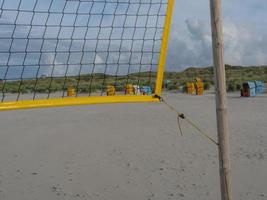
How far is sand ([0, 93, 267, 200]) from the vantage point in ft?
17.6

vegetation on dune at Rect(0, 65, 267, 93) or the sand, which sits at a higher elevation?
vegetation on dune at Rect(0, 65, 267, 93)

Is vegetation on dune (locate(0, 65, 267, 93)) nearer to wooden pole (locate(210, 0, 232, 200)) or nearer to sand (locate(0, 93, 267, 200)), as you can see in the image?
sand (locate(0, 93, 267, 200))

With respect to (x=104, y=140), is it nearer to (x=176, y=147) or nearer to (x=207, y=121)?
(x=176, y=147)

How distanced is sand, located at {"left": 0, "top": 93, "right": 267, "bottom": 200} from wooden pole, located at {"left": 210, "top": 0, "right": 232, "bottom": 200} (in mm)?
→ 1530

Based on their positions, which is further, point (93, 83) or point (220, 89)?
point (93, 83)

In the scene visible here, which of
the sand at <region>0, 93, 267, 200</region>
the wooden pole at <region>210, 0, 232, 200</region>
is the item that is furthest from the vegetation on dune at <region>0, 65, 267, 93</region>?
the wooden pole at <region>210, 0, 232, 200</region>

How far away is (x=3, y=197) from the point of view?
213 inches

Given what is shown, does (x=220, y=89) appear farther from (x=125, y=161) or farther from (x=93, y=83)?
(x=93, y=83)

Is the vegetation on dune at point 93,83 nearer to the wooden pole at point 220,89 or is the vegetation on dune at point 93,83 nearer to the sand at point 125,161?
the sand at point 125,161

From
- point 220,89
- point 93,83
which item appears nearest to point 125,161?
point 220,89

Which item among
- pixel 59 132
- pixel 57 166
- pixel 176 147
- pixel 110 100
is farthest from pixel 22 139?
pixel 110 100

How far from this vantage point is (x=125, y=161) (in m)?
6.53

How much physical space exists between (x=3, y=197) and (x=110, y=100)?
195cm

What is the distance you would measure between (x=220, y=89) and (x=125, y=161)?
10.5ft
